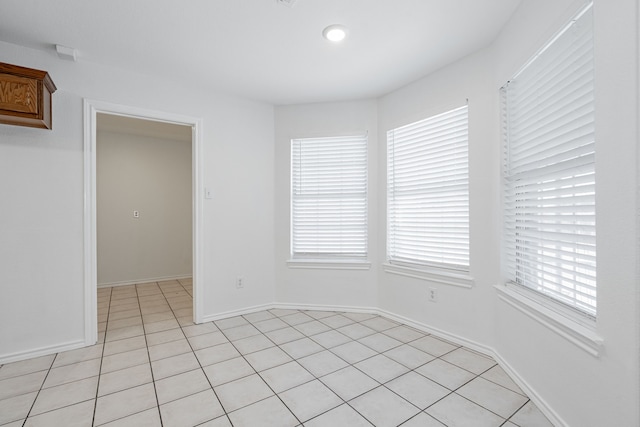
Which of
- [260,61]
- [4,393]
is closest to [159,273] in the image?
[4,393]

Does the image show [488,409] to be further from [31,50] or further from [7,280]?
[31,50]

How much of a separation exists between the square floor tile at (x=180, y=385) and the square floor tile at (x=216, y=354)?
0.17 meters

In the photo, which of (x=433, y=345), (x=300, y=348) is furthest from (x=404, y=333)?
(x=300, y=348)

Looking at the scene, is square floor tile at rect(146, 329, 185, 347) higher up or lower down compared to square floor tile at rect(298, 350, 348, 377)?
lower down

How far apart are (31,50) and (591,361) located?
4324 mm

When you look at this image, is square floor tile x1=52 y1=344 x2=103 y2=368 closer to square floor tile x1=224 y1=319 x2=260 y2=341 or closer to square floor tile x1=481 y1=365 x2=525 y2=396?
square floor tile x1=224 y1=319 x2=260 y2=341

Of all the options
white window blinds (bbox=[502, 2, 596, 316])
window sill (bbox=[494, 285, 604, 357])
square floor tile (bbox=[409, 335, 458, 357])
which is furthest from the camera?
square floor tile (bbox=[409, 335, 458, 357])

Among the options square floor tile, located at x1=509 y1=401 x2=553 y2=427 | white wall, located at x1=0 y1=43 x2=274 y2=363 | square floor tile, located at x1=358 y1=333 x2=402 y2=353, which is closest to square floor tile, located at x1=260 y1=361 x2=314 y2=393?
square floor tile, located at x1=358 y1=333 x2=402 y2=353

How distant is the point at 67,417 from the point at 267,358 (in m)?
1.26

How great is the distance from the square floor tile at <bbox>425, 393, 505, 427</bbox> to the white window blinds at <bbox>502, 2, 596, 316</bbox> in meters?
0.80

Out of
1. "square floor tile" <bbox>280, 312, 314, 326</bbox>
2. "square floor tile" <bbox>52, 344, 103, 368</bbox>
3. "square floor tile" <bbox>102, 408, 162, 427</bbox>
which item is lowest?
"square floor tile" <bbox>280, 312, 314, 326</bbox>

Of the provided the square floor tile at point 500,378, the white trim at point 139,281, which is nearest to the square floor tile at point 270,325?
the square floor tile at point 500,378

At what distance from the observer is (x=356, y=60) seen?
2.67 m

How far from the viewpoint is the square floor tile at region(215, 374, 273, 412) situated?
73.5 inches
